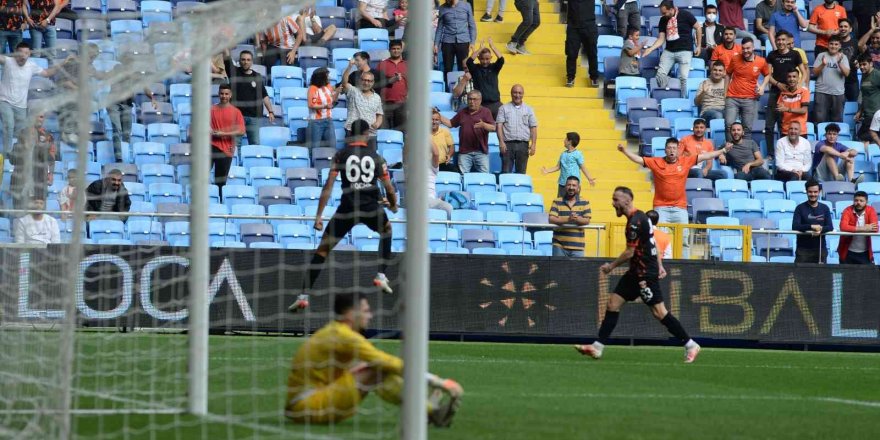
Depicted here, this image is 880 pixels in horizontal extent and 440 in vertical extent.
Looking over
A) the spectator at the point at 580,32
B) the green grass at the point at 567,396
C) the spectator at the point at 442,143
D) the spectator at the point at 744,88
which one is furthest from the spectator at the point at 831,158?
the green grass at the point at 567,396

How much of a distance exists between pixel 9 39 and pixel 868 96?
13935 mm

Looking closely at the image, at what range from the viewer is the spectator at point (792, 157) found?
23.3m

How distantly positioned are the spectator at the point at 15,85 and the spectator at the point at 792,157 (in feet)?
38.0

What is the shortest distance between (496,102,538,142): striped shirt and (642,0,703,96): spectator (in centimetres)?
368

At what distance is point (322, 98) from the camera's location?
767 inches

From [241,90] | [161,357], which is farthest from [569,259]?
[161,357]

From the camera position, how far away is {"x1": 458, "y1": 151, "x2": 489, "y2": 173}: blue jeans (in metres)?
21.9

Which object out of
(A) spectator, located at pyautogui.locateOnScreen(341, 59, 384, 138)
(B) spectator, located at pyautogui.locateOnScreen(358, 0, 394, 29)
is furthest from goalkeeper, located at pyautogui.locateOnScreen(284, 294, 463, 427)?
(B) spectator, located at pyautogui.locateOnScreen(358, 0, 394, 29)

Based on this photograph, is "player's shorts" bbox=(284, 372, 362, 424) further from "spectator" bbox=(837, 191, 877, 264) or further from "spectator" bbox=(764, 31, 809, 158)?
"spectator" bbox=(764, 31, 809, 158)

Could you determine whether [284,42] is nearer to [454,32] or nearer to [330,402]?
[454,32]

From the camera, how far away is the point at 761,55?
26312mm

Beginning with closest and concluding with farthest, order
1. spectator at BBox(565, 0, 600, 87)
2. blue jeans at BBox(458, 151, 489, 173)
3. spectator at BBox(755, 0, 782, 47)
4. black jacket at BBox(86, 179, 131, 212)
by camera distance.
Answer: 1. black jacket at BBox(86, 179, 131, 212)
2. blue jeans at BBox(458, 151, 489, 173)
3. spectator at BBox(565, 0, 600, 87)
4. spectator at BBox(755, 0, 782, 47)

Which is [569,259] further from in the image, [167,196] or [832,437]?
[832,437]

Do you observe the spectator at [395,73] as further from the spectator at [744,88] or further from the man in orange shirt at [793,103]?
the man in orange shirt at [793,103]
